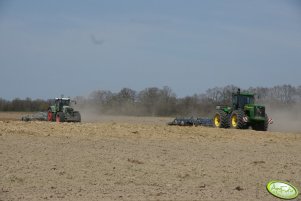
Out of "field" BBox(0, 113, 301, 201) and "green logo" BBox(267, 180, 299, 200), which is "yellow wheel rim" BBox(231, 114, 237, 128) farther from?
"green logo" BBox(267, 180, 299, 200)

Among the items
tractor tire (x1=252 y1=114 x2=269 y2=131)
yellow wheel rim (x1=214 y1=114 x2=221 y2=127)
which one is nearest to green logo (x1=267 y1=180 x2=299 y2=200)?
tractor tire (x1=252 y1=114 x2=269 y2=131)

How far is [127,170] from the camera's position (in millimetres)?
11469

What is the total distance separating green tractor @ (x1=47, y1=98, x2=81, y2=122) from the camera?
34844 mm

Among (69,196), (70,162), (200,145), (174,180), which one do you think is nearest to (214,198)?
(174,180)

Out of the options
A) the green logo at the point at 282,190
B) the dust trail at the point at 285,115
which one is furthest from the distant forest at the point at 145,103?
the green logo at the point at 282,190

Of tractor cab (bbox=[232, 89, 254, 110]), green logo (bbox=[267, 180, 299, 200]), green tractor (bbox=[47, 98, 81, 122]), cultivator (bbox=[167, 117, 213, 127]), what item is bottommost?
green logo (bbox=[267, 180, 299, 200])

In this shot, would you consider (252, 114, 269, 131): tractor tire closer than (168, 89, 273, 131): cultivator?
No

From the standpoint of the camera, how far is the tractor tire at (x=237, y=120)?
89.6 ft

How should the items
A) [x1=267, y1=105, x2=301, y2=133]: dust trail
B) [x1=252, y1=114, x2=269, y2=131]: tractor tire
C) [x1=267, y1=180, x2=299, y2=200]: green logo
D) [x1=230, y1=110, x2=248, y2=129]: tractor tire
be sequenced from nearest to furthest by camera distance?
[x1=267, y1=180, x2=299, y2=200]: green logo
[x1=230, y1=110, x2=248, y2=129]: tractor tire
[x1=252, y1=114, x2=269, y2=131]: tractor tire
[x1=267, y1=105, x2=301, y2=133]: dust trail

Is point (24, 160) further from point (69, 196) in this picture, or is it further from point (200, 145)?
point (200, 145)

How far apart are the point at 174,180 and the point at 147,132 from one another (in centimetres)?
1109

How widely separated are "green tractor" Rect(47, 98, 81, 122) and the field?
15.2m

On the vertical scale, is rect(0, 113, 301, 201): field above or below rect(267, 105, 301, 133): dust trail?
below

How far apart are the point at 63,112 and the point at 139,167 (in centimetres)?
2468
